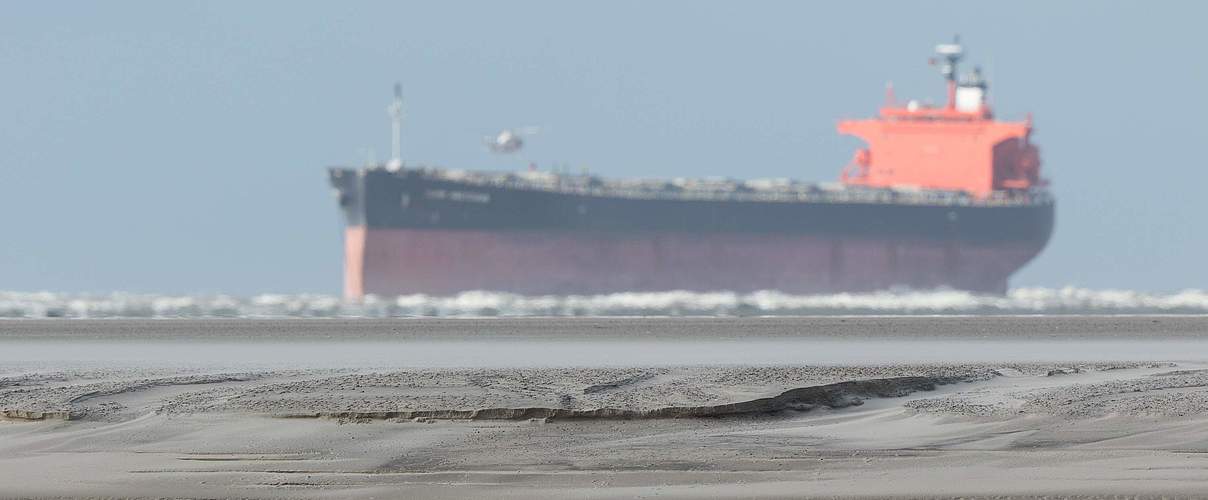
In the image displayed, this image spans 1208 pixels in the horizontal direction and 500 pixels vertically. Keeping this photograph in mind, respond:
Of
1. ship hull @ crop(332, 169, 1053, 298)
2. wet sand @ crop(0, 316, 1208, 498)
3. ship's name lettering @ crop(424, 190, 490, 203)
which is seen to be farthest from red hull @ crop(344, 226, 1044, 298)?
wet sand @ crop(0, 316, 1208, 498)

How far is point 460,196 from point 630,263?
4.49 meters

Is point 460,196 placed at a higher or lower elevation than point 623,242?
higher

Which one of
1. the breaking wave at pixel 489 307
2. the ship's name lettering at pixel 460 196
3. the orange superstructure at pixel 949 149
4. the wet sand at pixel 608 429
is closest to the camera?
the wet sand at pixel 608 429

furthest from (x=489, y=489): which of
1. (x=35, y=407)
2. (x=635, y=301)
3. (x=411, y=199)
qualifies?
(x=411, y=199)

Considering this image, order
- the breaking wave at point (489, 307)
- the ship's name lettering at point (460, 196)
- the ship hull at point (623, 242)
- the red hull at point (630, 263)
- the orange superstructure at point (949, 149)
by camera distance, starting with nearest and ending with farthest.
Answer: the breaking wave at point (489, 307) → the red hull at point (630, 263) → the ship hull at point (623, 242) → the ship's name lettering at point (460, 196) → the orange superstructure at point (949, 149)

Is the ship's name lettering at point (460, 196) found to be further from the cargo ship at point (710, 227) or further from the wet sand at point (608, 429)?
Answer: the wet sand at point (608, 429)

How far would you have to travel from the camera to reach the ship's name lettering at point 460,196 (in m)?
44.9

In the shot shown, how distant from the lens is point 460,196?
44.9 m

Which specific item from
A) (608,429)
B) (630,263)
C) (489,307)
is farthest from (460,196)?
(608,429)

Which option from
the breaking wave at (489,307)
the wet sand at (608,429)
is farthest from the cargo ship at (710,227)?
the wet sand at (608,429)

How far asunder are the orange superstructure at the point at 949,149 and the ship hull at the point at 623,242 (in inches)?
107

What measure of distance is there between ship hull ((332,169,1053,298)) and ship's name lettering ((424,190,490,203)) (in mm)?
24

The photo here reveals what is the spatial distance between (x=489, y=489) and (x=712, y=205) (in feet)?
133

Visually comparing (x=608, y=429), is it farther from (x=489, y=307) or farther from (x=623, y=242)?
(x=623, y=242)
